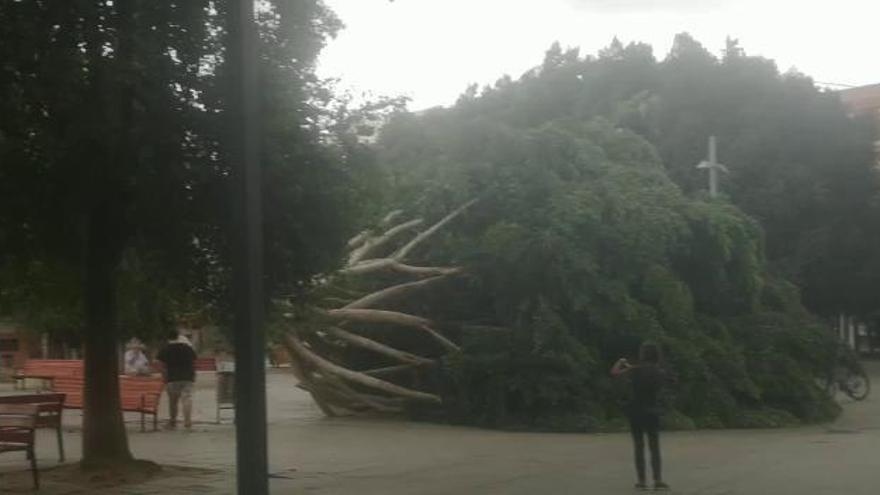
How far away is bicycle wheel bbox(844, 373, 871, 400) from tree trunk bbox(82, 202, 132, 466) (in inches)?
733

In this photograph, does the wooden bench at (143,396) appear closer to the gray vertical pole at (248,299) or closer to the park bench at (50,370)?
the park bench at (50,370)

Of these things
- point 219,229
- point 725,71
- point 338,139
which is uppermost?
point 725,71

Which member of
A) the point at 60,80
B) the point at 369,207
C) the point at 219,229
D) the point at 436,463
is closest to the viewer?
the point at 60,80

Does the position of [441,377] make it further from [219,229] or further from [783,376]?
[219,229]

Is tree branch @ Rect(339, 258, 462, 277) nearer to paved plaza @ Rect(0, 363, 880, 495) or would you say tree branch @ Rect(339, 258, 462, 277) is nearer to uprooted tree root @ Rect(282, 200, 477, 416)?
uprooted tree root @ Rect(282, 200, 477, 416)

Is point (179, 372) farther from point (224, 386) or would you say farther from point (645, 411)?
point (645, 411)

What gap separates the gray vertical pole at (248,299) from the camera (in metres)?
8.99

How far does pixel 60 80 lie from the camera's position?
1267cm

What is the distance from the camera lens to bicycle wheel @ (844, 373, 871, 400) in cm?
2861

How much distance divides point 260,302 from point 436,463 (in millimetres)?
8357

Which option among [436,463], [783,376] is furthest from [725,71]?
[436,463]

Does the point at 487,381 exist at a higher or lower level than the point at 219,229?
lower

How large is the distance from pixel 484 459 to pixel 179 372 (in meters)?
6.88

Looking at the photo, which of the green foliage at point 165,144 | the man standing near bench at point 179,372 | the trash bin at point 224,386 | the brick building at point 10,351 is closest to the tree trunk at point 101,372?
the green foliage at point 165,144
